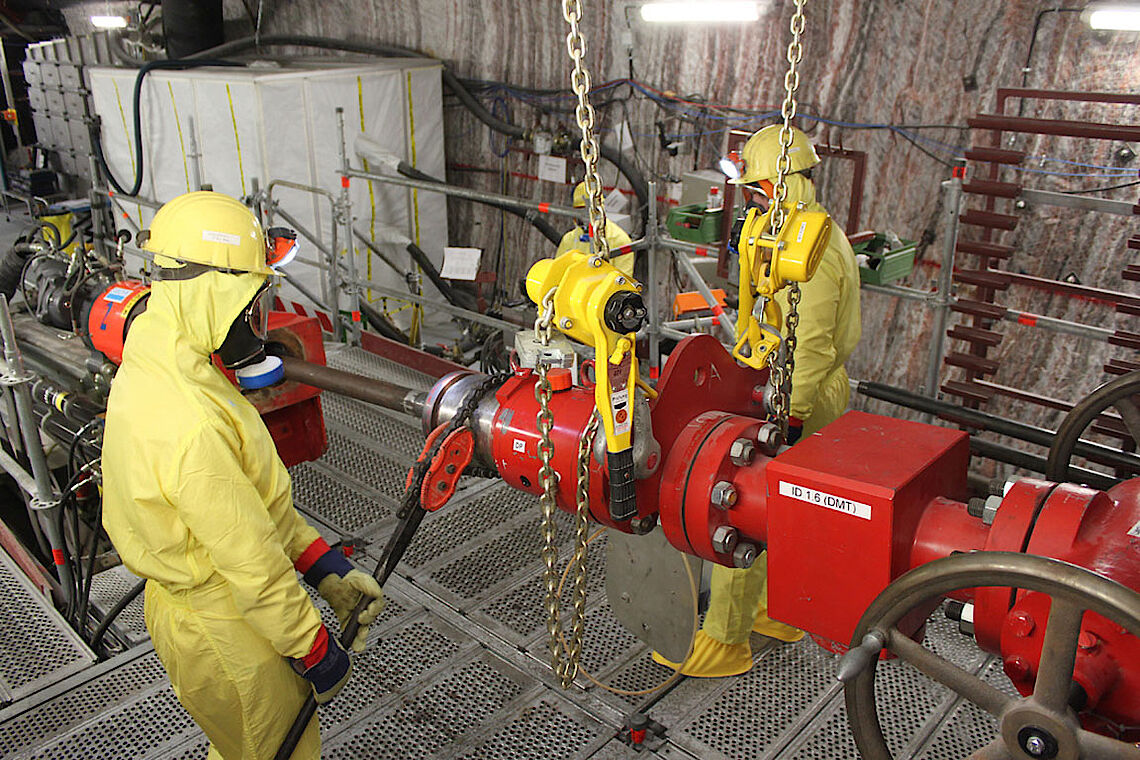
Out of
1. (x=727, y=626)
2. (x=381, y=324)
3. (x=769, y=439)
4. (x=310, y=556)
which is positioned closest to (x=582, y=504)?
(x=769, y=439)

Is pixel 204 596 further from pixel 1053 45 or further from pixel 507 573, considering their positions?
pixel 1053 45

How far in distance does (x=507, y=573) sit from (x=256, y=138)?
525cm

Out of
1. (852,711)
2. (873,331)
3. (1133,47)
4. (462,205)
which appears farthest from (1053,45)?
(462,205)

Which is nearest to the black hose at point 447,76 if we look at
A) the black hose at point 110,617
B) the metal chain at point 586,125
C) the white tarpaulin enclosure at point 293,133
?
the white tarpaulin enclosure at point 293,133

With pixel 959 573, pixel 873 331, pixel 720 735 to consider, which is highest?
pixel 959 573

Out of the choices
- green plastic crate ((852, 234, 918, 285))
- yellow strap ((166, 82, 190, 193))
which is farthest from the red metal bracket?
yellow strap ((166, 82, 190, 193))

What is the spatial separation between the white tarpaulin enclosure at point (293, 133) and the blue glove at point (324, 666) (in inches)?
213

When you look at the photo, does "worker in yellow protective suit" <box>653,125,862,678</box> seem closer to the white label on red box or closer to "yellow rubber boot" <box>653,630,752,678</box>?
"yellow rubber boot" <box>653,630,752,678</box>

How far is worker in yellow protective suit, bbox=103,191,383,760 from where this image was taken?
2137 mm

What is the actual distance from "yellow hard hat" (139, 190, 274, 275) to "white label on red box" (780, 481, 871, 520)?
1.58 m

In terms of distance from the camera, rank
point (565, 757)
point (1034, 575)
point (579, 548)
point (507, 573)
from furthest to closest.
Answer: point (507, 573), point (565, 757), point (579, 548), point (1034, 575)

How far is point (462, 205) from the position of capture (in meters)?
8.93

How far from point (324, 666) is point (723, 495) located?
4.08 ft

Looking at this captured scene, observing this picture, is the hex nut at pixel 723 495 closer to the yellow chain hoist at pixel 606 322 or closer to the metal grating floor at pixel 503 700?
the yellow chain hoist at pixel 606 322
